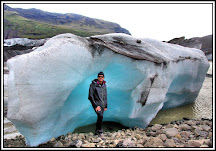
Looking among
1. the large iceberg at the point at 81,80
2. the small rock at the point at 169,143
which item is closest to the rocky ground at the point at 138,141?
the small rock at the point at 169,143

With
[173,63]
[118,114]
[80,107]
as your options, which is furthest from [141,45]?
[80,107]

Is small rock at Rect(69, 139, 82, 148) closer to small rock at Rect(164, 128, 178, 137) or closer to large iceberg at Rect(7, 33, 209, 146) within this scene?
large iceberg at Rect(7, 33, 209, 146)

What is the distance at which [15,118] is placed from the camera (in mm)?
2719

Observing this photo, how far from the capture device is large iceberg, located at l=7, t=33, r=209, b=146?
111 inches

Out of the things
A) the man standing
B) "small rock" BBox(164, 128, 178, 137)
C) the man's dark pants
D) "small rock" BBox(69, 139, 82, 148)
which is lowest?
"small rock" BBox(69, 139, 82, 148)

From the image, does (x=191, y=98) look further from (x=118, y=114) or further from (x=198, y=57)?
(x=118, y=114)

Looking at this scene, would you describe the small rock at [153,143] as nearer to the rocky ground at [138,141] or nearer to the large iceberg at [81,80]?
the rocky ground at [138,141]

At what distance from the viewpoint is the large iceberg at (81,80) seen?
2816 mm

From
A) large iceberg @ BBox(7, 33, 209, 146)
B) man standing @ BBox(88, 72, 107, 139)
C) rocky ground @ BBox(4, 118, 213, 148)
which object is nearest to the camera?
large iceberg @ BBox(7, 33, 209, 146)

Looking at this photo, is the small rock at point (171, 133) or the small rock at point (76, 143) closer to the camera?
the small rock at point (76, 143)

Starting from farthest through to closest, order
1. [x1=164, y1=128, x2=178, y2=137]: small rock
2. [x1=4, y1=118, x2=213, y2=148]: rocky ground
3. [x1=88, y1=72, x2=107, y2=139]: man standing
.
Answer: [x1=164, y1=128, x2=178, y2=137]: small rock
[x1=88, y1=72, x2=107, y2=139]: man standing
[x1=4, y1=118, x2=213, y2=148]: rocky ground

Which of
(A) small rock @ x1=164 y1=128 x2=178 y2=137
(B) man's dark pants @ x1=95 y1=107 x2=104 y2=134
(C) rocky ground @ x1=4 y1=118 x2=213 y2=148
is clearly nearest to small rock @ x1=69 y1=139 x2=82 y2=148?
(C) rocky ground @ x1=4 y1=118 x2=213 y2=148

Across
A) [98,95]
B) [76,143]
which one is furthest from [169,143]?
[76,143]

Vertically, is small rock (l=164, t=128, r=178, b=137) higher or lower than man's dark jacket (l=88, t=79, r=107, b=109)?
lower
